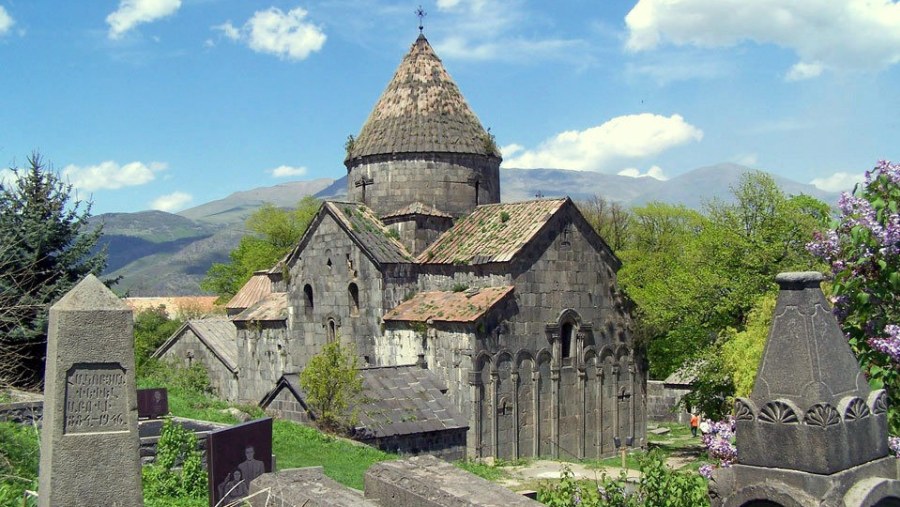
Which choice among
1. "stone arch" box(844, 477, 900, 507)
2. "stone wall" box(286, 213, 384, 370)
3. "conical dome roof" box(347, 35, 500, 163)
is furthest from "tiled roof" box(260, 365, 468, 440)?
"stone arch" box(844, 477, 900, 507)

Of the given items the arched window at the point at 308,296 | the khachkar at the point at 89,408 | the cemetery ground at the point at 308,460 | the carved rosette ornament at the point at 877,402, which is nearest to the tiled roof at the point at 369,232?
the arched window at the point at 308,296

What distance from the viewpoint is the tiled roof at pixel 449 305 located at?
18.3 meters

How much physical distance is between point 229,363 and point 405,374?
32.9 feet

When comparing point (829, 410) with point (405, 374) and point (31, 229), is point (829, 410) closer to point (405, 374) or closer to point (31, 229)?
point (405, 374)

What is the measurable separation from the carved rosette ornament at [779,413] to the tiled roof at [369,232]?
15092 millimetres

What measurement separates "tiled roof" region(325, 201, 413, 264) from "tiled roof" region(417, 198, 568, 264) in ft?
Result: 2.10

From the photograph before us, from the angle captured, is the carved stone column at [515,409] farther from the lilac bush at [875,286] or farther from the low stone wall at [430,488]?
the lilac bush at [875,286]

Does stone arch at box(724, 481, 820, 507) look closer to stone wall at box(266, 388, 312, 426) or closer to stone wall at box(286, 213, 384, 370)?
stone wall at box(266, 388, 312, 426)

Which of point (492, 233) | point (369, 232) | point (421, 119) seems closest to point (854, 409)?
point (492, 233)

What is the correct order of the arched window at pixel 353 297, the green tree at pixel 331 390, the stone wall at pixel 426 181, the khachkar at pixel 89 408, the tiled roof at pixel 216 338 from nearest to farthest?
the khachkar at pixel 89 408
the green tree at pixel 331 390
the arched window at pixel 353 297
the stone wall at pixel 426 181
the tiled roof at pixel 216 338

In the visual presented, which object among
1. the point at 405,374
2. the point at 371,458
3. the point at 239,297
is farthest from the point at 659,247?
the point at 371,458

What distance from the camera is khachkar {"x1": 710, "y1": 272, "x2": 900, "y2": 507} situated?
204 inches

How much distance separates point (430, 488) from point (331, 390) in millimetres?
8830

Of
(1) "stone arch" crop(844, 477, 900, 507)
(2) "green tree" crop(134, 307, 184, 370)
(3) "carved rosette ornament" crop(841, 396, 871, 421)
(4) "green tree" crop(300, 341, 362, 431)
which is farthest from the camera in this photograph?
(2) "green tree" crop(134, 307, 184, 370)
